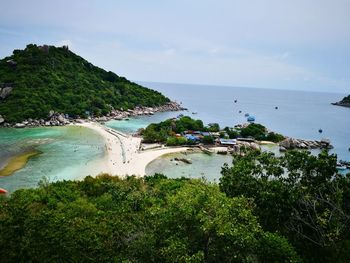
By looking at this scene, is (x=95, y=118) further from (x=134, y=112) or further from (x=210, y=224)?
(x=210, y=224)

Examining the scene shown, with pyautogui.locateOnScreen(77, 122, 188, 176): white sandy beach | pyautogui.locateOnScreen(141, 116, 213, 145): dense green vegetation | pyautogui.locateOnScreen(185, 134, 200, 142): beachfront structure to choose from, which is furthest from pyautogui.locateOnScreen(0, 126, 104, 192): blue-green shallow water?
pyautogui.locateOnScreen(185, 134, 200, 142): beachfront structure

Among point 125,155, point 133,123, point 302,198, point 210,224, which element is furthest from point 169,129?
point 210,224

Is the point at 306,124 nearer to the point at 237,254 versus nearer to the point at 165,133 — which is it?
the point at 165,133

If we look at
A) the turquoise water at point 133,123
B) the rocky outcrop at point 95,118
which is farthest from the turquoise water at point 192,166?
the rocky outcrop at point 95,118

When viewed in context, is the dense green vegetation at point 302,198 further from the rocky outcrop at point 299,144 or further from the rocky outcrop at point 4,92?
the rocky outcrop at point 4,92

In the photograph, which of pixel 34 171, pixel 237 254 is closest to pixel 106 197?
pixel 237 254

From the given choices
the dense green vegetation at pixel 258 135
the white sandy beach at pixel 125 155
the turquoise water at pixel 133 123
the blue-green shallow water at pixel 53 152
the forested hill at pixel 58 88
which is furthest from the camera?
the forested hill at pixel 58 88

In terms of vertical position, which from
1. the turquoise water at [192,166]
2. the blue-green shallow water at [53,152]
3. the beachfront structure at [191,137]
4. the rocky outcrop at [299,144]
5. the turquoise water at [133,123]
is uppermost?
the beachfront structure at [191,137]

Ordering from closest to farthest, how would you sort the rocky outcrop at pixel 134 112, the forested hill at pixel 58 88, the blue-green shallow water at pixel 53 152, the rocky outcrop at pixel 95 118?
1. the blue-green shallow water at pixel 53 152
2. the rocky outcrop at pixel 95 118
3. the forested hill at pixel 58 88
4. the rocky outcrop at pixel 134 112
